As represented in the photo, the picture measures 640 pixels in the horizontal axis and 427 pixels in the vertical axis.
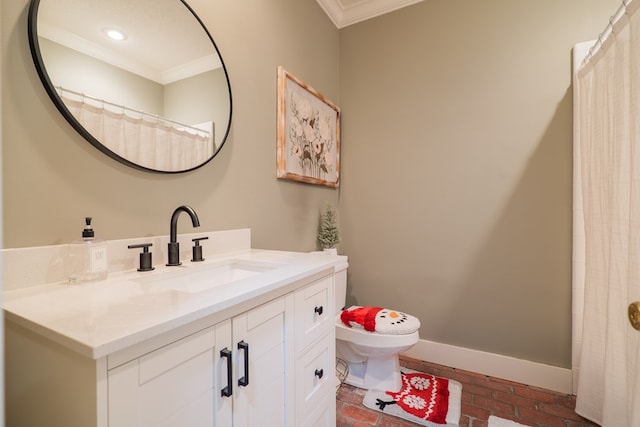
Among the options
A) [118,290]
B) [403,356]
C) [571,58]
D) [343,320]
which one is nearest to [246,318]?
[118,290]

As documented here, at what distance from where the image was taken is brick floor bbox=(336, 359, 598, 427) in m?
1.55

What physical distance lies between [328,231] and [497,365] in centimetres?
143

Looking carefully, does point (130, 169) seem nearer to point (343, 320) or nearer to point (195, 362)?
point (195, 362)

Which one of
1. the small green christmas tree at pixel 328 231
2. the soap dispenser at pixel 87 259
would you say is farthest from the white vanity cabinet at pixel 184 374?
the small green christmas tree at pixel 328 231

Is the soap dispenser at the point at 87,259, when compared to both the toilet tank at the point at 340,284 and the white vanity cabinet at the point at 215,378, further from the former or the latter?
the toilet tank at the point at 340,284

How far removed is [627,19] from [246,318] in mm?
1680

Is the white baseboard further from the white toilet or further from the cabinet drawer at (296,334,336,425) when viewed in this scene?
the cabinet drawer at (296,334,336,425)

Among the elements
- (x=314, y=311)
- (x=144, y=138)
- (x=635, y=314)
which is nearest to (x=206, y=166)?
(x=144, y=138)

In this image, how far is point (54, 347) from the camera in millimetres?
603

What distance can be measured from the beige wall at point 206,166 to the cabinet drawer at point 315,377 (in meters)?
0.70

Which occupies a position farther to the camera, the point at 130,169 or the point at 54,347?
the point at 130,169

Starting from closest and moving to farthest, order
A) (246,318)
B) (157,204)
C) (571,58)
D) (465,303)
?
(246,318) → (157,204) → (571,58) → (465,303)

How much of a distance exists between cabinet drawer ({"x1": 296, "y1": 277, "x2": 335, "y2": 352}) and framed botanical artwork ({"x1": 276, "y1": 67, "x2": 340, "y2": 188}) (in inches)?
33.3

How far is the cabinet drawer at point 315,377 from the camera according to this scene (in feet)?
3.43
